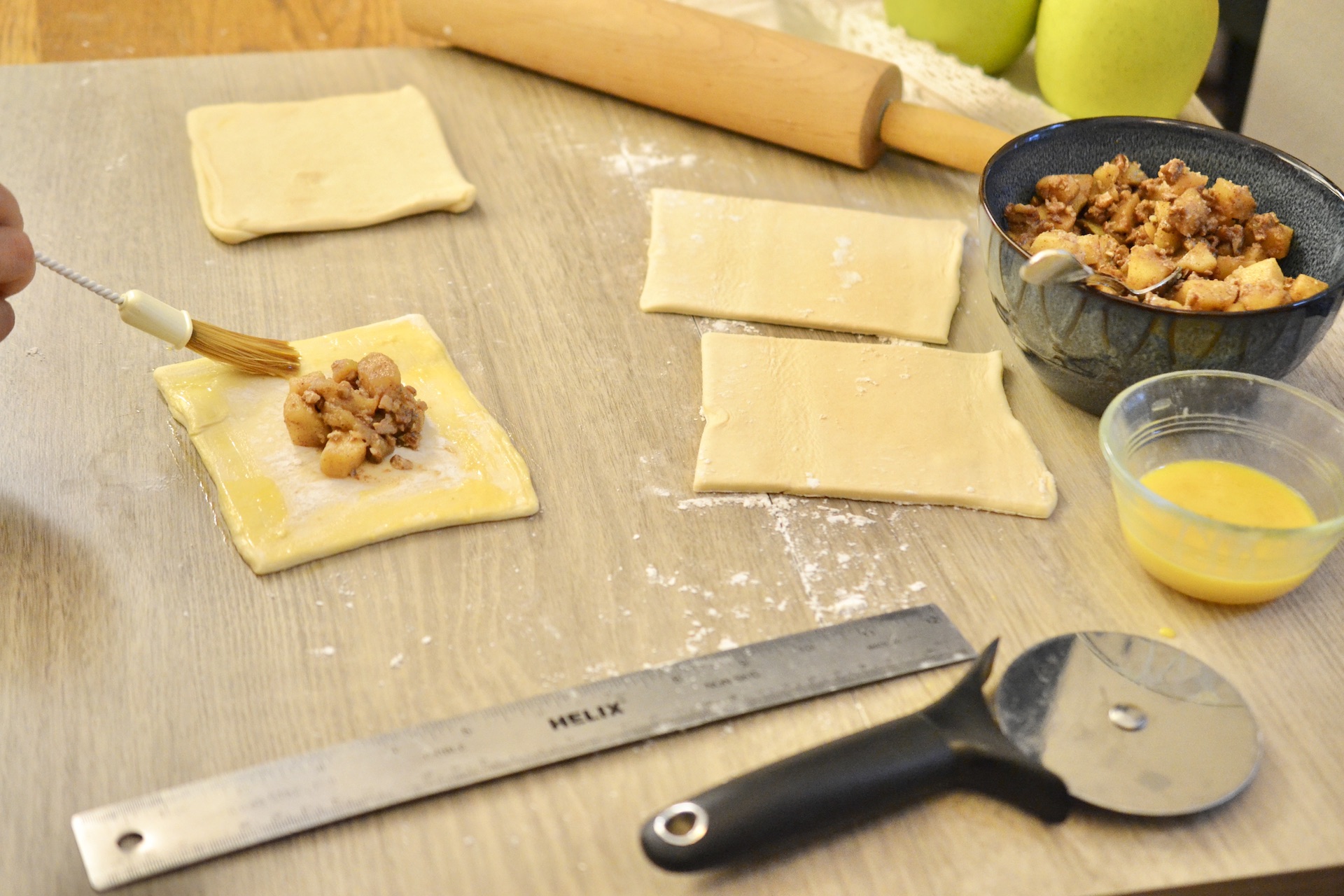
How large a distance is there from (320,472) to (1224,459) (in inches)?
34.6

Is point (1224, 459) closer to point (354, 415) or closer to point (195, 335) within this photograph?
point (354, 415)

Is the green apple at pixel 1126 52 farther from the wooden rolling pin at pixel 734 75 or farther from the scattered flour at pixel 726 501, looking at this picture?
the scattered flour at pixel 726 501

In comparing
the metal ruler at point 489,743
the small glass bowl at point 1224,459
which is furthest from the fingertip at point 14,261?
the small glass bowl at point 1224,459

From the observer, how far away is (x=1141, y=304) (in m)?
1.02

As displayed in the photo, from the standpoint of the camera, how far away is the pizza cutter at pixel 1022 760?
2.43 feet

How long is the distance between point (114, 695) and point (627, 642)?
415mm

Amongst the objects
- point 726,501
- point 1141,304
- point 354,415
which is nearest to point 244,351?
point 354,415

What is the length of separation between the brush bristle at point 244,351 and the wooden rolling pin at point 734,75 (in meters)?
0.77

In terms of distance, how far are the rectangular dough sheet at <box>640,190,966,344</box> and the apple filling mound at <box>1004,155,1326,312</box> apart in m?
0.16

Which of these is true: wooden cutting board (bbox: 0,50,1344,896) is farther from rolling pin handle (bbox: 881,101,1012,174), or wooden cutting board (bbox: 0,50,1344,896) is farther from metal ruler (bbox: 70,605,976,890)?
rolling pin handle (bbox: 881,101,1012,174)

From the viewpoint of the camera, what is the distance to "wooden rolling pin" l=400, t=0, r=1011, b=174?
155 centimetres

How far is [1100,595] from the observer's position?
38.8 inches

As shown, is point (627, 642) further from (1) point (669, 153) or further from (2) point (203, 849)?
(1) point (669, 153)

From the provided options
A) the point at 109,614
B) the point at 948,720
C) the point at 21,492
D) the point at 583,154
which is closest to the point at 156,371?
the point at 21,492
